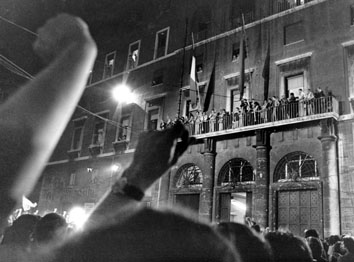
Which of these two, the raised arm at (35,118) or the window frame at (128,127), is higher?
the window frame at (128,127)

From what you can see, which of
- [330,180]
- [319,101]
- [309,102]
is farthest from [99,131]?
[330,180]

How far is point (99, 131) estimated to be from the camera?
25422 millimetres

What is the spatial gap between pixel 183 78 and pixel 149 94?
3071 mm

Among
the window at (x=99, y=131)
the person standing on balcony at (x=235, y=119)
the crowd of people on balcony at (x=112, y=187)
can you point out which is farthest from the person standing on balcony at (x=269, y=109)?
the crowd of people on balcony at (x=112, y=187)

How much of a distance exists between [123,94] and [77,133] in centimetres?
631

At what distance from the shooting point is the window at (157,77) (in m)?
22.2

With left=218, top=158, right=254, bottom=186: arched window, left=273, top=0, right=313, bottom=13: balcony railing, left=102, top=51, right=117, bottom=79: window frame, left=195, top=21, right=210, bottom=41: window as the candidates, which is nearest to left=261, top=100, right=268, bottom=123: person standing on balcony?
left=218, top=158, right=254, bottom=186: arched window

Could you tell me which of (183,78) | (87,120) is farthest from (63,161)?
(183,78)

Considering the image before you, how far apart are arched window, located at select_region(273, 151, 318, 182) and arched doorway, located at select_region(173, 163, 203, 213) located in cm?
440

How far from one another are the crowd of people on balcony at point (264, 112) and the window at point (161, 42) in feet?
21.0

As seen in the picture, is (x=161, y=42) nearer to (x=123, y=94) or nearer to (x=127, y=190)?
(x=123, y=94)

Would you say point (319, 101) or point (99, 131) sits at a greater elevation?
point (99, 131)

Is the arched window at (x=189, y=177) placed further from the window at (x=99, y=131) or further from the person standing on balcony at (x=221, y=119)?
the window at (x=99, y=131)

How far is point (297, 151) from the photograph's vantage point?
1466 cm
